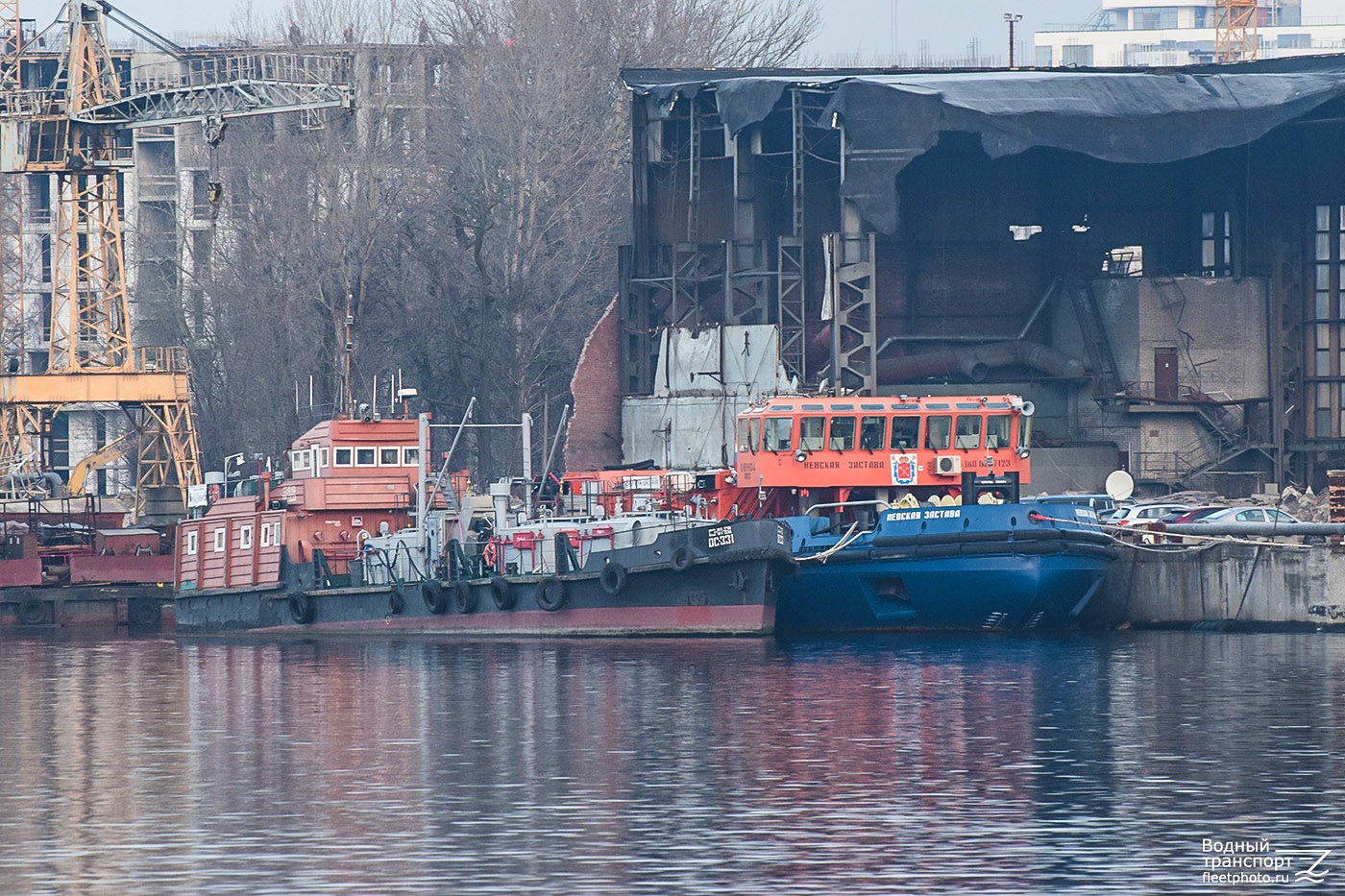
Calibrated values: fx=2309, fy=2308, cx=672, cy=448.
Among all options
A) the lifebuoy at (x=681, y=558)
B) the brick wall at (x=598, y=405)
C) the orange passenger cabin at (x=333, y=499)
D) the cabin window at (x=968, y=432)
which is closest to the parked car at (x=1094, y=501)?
the cabin window at (x=968, y=432)

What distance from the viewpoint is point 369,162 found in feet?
253

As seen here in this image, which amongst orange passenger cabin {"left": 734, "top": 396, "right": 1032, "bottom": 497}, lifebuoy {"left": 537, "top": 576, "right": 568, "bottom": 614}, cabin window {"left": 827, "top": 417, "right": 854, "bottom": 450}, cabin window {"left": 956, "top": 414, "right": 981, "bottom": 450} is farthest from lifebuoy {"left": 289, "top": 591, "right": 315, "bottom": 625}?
cabin window {"left": 956, "top": 414, "right": 981, "bottom": 450}

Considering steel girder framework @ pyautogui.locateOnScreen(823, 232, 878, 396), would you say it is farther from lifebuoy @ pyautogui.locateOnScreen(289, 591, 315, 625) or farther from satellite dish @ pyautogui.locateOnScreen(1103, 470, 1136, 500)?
lifebuoy @ pyautogui.locateOnScreen(289, 591, 315, 625)

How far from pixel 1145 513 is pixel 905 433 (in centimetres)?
761

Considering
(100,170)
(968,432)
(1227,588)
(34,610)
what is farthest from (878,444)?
(100,170)

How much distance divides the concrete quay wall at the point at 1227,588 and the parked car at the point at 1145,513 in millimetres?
3208

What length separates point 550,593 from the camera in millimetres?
44250

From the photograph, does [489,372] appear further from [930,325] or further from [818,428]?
[818,428]

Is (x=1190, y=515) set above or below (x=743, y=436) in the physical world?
below

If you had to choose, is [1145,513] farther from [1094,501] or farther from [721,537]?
[721,537]

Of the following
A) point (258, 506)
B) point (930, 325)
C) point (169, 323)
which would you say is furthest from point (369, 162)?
point (258, 506)

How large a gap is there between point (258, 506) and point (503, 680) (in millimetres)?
16253

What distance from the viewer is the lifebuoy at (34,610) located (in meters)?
56.1

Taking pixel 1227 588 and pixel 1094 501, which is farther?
pixel 1094 501
